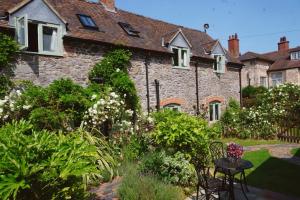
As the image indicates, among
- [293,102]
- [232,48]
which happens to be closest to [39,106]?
[293,102]

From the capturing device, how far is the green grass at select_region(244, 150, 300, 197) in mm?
7785

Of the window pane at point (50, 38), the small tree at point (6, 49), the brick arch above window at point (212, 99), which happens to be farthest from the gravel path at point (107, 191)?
the brick arch above window at point (212, 99)

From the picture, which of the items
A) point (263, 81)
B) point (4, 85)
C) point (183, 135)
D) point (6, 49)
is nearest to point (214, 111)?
point (183, 135)

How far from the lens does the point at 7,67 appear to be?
10.2 m

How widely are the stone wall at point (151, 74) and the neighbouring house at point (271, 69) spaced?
1498cm

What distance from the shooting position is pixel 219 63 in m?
20.2

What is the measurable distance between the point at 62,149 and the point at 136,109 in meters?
9.12

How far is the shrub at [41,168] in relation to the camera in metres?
4.18

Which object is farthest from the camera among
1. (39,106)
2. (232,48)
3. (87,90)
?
(232,48)

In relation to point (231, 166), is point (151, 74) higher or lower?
higher

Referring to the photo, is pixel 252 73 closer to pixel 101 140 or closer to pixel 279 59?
pixel 279 59

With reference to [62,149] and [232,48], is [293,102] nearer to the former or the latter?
[232,48]

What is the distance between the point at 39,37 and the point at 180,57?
8.68 metres

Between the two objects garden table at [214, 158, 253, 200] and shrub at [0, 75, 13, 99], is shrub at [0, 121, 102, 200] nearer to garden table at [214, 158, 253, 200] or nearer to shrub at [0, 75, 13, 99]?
garden table at [214, 158, 253, 200]
